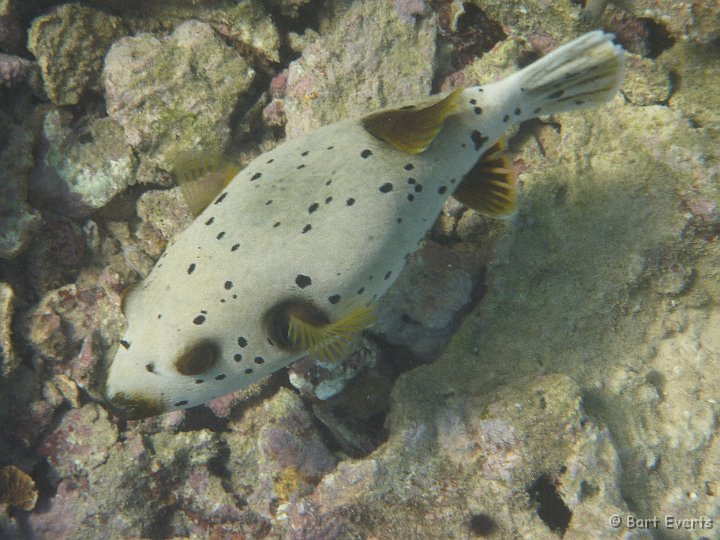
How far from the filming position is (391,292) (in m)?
3.71

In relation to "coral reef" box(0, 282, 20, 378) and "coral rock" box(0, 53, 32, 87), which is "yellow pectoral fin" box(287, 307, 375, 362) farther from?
"coral rock" box(0, 53, 32, 87)

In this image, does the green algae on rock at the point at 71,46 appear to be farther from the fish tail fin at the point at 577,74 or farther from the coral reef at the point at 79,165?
the fish tail fin at the point at 577,74

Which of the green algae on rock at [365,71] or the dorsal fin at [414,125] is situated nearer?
the dorsal fin at [414,125]

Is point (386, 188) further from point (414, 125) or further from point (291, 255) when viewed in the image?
point (291, 255)

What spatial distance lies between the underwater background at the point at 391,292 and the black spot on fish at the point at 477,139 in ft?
2.93

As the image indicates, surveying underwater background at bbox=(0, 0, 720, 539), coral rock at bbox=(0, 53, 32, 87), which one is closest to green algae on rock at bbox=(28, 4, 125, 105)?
underwater background at bbox=(0, 0, 720, 539)

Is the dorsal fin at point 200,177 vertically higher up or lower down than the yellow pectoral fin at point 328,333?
higher up

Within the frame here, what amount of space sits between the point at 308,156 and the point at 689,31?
2.97m

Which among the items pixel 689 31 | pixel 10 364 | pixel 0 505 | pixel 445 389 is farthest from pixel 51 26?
pixel 689 31

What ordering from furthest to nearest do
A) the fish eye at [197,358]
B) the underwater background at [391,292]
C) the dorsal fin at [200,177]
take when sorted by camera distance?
the underwater background at [391,292] → the dorsal fin at [200,177] → the fish eye at [197,358]

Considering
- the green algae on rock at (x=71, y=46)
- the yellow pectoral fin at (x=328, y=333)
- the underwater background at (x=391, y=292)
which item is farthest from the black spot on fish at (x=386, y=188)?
the green algae on rock at (x=71, y=46)

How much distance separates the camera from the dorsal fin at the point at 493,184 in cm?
301

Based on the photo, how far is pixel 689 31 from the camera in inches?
131

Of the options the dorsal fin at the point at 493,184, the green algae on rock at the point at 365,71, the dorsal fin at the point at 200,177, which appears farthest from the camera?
the green algae on rock at the point at 365,71
